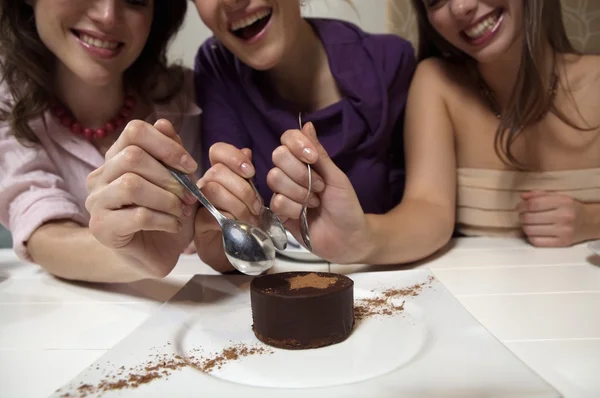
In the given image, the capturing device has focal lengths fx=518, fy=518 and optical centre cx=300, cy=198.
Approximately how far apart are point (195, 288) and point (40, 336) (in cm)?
22

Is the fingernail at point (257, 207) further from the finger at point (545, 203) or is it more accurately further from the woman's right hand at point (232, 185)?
the finger at point (545, 203)

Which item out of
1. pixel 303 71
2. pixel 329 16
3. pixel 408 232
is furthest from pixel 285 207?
pixel 329 16

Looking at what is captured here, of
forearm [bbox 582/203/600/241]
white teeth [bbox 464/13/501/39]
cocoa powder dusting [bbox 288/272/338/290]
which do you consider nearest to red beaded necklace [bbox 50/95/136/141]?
cocoa powder dusting [bbox 288/272/338/290]

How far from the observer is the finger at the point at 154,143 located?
66cm

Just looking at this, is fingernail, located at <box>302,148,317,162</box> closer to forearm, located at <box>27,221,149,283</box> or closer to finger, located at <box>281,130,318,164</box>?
finger, located at <box>281,130,318,164</box>

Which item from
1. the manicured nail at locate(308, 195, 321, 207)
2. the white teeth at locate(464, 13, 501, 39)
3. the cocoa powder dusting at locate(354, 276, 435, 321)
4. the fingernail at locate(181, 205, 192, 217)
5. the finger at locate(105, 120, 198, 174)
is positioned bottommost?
the cocoa powder dusting at locate(354, 276, 435, 321)

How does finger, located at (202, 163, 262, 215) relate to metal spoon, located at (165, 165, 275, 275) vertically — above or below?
above

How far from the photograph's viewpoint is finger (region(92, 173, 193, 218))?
26.5 inches

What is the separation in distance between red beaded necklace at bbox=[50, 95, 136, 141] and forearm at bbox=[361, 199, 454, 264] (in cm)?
61

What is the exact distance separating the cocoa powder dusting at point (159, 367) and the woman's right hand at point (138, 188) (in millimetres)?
197

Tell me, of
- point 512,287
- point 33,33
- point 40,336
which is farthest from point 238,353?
point 33,33

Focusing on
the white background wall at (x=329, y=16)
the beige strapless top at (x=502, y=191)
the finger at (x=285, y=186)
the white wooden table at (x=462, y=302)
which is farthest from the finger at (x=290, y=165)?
the white background wall at (x=329, y=16)

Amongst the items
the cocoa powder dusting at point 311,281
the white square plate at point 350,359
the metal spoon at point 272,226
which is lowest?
the white square plate at point 350,359

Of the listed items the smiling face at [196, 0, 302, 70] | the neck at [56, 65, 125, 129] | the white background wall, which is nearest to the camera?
the smiling face at [196, 0, 302, 70]
